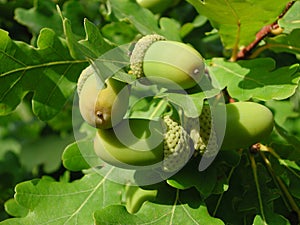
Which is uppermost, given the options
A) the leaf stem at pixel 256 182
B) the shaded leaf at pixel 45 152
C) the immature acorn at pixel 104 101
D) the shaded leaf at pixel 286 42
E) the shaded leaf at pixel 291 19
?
the immature acorn at pixel 104 101

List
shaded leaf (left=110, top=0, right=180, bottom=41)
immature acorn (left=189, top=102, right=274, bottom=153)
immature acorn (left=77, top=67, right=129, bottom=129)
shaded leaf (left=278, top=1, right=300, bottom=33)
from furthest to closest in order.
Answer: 1. shaded leaf (left=110, top=0, right=180, bottom=41)
2. shaded leaf (left=278, top=1, right=300, bottom=33)
3. immature acorn (left=189, top=102, right=274, bottom=153)
4. immature acorn (left=77, top=67, right=129, bottom=129)

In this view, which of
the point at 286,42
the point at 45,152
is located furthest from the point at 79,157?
the point at 45,152

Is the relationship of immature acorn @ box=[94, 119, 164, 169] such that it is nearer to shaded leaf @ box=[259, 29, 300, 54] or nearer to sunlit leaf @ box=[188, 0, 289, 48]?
sunlit leaf @ box=[188, 0, 289, 48]

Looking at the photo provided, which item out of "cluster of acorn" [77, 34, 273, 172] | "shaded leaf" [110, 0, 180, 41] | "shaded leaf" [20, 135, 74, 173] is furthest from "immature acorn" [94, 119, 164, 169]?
"shaded leaf" [20, 135, 74, 173]

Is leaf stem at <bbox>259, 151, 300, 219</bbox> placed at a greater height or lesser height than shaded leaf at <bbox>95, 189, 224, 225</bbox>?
lesser

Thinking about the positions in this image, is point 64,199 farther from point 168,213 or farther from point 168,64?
point 168,64

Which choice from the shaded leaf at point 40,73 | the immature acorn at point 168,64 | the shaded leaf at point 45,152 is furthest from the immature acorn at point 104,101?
the shaded leaf at point 45,152

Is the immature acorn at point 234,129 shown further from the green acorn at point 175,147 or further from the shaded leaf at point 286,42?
the shaded leaf at point 286,42
